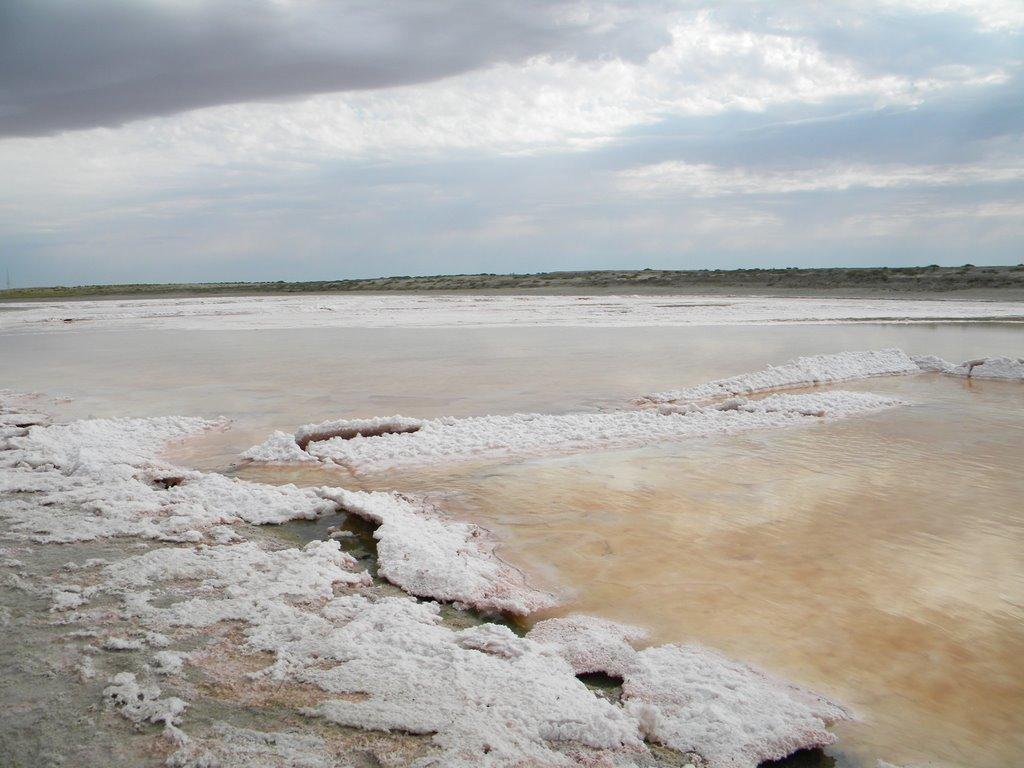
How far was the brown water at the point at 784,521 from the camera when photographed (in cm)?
297

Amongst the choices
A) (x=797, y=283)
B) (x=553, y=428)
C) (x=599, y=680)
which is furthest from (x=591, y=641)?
(x=797, y=283)

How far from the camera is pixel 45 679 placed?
107 inches

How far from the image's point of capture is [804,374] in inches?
412

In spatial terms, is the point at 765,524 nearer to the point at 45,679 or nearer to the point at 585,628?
the point at 585,628

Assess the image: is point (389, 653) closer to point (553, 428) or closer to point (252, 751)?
point (252, 751)

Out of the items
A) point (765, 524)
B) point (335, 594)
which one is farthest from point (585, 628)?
point (765, 524)

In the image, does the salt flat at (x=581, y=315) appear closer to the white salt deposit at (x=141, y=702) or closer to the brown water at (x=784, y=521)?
the brown water at (x=784, y=521)

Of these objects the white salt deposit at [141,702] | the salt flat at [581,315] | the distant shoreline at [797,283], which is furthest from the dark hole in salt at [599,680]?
the distant shoreline at [797,283]

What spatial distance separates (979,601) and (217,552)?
3887mm

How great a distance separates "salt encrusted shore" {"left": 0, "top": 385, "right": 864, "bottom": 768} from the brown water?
0.94ft

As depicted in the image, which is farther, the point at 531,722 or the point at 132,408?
the point at 132,408

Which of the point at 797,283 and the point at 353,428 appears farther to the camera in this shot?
the point at 797,283

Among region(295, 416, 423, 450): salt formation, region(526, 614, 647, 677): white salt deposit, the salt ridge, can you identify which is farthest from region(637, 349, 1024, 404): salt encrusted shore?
region(526, 614, 647, 677): white salt deposit

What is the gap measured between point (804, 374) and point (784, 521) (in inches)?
247
